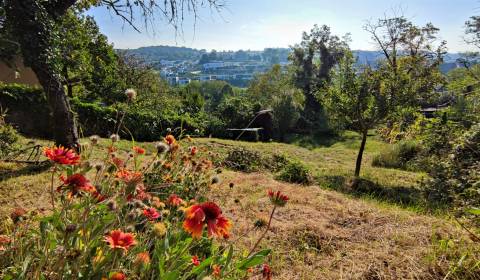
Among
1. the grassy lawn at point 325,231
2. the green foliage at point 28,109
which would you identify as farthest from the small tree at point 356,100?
the green foliage at point 28,109

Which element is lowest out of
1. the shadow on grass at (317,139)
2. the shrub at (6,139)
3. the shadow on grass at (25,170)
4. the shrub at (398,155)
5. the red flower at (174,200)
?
the shadow on grass at (317,139)

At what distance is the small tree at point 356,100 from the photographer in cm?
899

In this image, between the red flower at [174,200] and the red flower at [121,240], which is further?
the red flower at [174,200]

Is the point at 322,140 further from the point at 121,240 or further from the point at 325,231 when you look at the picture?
the point at 121,240

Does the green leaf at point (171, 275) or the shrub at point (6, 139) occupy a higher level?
the green leaf at point (171, 275)

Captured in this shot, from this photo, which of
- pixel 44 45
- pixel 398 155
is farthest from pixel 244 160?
pixel 398 155

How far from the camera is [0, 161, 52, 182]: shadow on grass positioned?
414 cm

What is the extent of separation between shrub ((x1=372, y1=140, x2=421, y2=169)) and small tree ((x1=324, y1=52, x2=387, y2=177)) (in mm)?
3065

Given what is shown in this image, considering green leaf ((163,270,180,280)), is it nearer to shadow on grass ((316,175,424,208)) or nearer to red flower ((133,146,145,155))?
red flower ((133,146,145,155))

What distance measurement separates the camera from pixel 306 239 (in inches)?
111

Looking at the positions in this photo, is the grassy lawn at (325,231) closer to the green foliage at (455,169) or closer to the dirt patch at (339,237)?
the dirt patch at (339,237)

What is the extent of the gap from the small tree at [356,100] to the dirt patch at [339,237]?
221 inches

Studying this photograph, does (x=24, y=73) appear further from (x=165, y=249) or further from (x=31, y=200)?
(x=165, y=249)

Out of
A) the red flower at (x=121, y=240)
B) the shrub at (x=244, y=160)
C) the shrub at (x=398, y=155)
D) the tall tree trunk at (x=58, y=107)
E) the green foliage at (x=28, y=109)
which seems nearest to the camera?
the red flower at (x=121, y=240)
